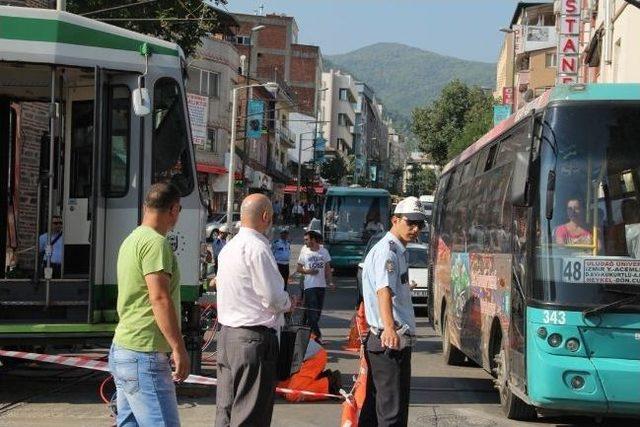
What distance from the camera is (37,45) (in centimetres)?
930

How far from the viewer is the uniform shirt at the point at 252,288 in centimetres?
603

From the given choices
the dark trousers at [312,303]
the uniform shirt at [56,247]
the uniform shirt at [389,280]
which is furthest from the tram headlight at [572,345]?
the dark trousers at [312,303]

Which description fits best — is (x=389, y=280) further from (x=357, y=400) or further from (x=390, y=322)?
(x=357, y=400)

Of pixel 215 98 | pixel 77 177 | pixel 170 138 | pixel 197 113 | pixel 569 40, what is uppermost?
pixel 215 98

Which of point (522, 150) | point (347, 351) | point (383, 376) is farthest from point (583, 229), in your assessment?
point (347, 351)

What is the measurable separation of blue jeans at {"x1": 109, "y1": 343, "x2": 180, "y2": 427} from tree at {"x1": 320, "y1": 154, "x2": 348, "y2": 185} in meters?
95.5

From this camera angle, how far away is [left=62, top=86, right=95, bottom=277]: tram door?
10.5 metres

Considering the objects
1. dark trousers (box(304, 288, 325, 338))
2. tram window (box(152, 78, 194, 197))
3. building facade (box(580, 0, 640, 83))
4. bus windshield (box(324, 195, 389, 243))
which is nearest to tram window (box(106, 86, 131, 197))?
tram window (box(152, 78, 194, 197))

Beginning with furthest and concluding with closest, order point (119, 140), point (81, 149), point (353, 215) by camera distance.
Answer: point (353, 215), point (81, 149), point (119, 140)

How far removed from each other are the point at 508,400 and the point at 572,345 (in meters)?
1.75

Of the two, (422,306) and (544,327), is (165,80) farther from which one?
(422,306)

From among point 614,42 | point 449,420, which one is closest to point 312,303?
point 449,420

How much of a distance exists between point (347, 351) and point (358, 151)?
133 m

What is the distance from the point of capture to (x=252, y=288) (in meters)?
6.07
